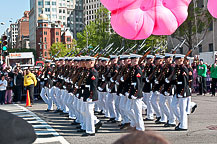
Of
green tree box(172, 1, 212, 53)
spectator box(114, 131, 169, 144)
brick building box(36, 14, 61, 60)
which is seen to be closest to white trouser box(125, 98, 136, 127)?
spectator box(114, 131, 169, 144)

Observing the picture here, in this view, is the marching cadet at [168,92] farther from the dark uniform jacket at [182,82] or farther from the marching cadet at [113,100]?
the marching cadet at [113,100]

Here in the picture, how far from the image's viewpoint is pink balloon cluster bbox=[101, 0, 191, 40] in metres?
7.17

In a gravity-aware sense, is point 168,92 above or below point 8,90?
above

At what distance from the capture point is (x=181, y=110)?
28.5 feet

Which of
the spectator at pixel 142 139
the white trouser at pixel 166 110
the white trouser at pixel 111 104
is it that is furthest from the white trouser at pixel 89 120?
the spectator at pixel 142 139

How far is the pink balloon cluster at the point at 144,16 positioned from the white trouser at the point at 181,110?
1.96 m

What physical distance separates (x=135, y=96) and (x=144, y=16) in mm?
2164

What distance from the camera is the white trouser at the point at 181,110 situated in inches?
338

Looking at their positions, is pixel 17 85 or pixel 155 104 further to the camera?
pixel 17 85

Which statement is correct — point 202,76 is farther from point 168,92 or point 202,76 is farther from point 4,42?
point 4,42

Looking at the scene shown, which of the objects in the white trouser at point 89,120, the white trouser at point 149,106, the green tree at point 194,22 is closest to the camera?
the white trouser at point 89,120

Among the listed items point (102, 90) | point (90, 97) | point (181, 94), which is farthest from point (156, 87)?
point (90, 97)

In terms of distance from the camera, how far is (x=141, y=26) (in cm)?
742

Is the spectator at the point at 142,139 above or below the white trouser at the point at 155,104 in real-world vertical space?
above
